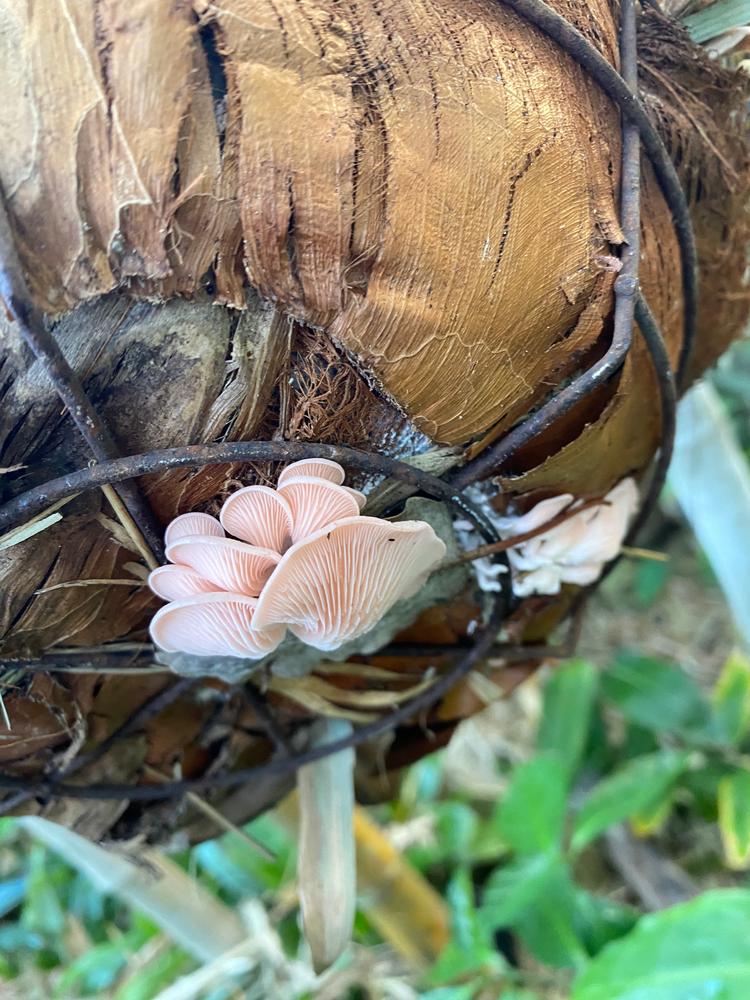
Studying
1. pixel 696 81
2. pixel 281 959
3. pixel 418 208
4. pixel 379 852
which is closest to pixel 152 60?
pixel 418 208

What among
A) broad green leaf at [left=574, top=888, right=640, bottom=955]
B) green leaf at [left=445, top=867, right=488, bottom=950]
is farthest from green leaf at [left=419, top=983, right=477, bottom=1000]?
broad green leaf at [left=574, top=888, right=640, bottom=955]

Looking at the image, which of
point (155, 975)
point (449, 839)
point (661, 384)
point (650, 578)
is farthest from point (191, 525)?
point (650, 578)

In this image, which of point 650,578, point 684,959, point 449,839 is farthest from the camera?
point 650,578

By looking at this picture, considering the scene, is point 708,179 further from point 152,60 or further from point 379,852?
point 379,852

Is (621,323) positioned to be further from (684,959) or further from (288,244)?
(684,959)

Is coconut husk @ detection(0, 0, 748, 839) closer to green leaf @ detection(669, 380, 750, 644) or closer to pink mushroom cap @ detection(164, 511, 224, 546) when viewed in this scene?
pink mushroom cap @ detection(164, 511, 224, 546)
